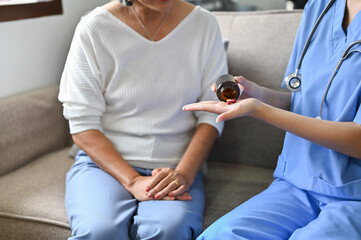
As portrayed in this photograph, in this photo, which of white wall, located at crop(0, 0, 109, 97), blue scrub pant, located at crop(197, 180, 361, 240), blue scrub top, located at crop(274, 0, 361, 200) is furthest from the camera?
white wall, located at crop(0, 0, 109, 97)

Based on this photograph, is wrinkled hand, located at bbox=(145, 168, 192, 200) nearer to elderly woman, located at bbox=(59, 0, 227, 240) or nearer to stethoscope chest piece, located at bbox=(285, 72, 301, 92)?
elderly woman, located at bbox=(59, 0, 227, 240)

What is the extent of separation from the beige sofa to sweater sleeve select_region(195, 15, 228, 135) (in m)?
0.22

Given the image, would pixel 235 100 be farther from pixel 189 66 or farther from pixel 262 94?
pixel 189 66

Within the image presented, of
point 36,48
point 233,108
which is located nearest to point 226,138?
point 233,108

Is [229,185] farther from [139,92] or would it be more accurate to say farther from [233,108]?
[233,108]

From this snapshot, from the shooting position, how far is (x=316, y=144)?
3.84ft

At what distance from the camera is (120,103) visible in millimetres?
1455

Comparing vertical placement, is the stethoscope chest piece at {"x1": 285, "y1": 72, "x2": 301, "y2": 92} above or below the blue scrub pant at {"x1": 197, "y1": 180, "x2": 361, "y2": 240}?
above

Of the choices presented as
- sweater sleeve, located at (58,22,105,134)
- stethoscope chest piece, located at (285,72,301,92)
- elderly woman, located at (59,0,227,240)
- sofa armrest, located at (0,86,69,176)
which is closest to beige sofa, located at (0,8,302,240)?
sofa armrest, located at (0,86,69,176)

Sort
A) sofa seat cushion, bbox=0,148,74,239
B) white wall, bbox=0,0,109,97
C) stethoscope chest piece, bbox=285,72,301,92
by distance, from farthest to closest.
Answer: white wall, bbox=0,0,109,97 < sofa seat cushion, bbox=0,148,74,239 < stethoscope chest piece, bbox=285,72,301,92

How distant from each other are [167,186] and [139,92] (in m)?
0.34

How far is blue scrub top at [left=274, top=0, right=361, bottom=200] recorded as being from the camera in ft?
3.57

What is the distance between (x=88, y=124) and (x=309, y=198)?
2.39 ft

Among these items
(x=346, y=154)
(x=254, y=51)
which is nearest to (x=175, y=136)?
(x=254, y=51)
